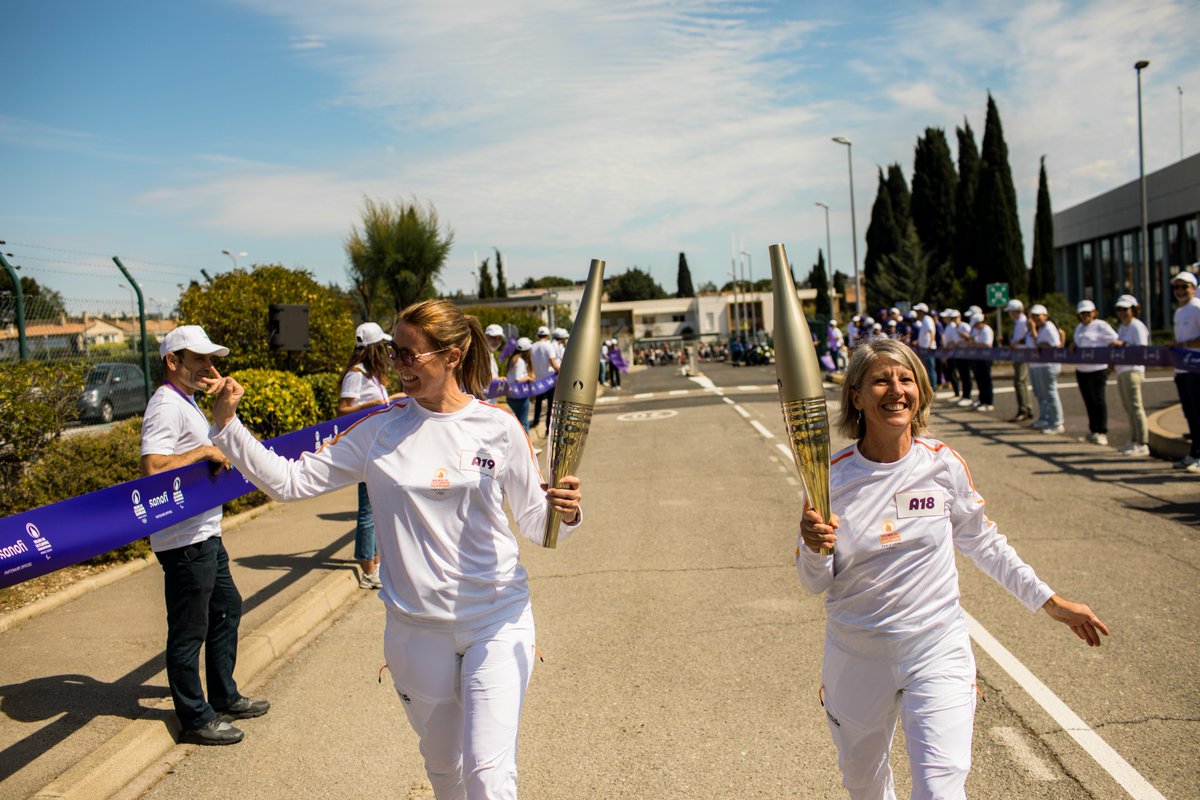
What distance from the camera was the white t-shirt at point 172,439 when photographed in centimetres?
486

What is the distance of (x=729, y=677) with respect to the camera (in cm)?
567

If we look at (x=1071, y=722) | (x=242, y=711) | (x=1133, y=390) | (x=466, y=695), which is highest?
(x=466, y=695)

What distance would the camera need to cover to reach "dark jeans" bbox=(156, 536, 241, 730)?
4.90 meters

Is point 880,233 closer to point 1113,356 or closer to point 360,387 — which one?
point 1113,356

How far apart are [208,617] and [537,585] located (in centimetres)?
331

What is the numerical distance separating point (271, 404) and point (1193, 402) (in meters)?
11.0

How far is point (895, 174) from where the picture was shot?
229 feet

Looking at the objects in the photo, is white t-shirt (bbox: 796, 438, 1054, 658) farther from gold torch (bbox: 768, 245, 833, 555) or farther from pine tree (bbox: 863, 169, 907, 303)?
pine tree (bbox: 863, 169, 907, 303)

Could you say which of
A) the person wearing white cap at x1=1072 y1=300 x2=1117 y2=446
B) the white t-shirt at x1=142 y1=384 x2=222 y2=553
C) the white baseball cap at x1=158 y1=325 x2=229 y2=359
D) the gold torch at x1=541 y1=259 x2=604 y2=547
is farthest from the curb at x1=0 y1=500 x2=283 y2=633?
the person wearing white cap at x1=1072 y1=300 x2=1117 y2=446

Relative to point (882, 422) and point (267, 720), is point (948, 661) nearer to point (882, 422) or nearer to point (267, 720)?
point (882, 422)

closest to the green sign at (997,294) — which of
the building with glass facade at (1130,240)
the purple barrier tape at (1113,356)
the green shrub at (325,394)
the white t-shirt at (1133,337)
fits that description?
the building with glass facade at (1130,240)

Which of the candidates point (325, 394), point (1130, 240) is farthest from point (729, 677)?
point (1130, 240)

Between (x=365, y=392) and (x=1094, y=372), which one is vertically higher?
(x=365, y=392)

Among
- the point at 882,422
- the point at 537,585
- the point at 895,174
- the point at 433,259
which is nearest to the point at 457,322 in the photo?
the point at 882,422
